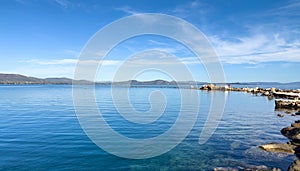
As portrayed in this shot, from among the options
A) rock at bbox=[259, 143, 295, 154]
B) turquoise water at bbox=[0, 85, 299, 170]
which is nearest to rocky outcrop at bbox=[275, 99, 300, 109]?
turquoise water at bbox=[0, 85, 299, 170]

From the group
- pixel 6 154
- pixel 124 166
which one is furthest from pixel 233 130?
pixel 6 154

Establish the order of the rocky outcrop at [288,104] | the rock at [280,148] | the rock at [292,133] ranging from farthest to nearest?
the rocky outcrop at [288,104]
the rock at [292,133]
the rock at [280,148]

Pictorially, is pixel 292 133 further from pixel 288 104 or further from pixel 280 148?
pixel 288 104

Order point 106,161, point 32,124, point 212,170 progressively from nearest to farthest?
point 212,170 < point 106,161 < point 32,124

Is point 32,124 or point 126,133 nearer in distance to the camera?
point 126,133

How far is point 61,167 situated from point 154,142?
31.2 feet

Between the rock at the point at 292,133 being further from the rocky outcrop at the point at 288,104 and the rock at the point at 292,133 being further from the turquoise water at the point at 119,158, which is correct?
the rocky outcrop at the point at 288,104

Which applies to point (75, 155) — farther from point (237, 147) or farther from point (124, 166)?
point (237, 147)

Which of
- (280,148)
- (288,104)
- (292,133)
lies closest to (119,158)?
(280,148)

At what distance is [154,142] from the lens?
2334cm

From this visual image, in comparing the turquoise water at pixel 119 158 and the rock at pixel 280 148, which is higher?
the rock at pixel 280 148

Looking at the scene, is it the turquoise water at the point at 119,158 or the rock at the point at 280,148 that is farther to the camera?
the rock at the point at 280,148

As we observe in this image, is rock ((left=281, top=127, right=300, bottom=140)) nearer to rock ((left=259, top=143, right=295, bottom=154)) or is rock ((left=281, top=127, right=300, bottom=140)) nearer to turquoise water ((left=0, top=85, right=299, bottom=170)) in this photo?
turquoise water ((left=0, top=85, right=299, bottom=170))

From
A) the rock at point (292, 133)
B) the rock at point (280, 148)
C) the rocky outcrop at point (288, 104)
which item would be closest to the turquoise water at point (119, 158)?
the rock at point (292, 133)
